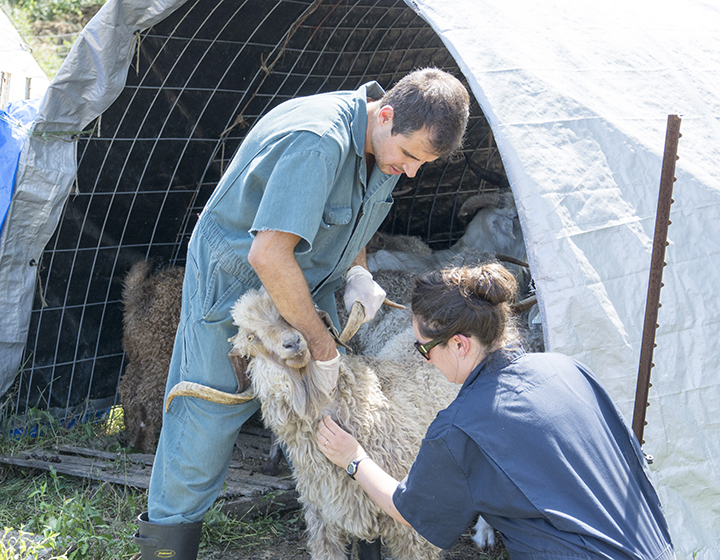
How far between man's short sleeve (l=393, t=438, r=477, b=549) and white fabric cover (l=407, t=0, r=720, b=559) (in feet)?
2.87

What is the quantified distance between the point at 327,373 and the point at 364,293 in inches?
18.9

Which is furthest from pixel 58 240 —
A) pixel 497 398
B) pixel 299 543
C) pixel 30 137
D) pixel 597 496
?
pixel 597 496

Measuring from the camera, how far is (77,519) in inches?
139

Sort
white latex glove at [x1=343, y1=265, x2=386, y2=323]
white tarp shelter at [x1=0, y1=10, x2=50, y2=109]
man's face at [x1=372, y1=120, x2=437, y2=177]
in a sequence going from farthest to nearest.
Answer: white tarp shelter at [x1=0, y1=10, x2=50, y2=109]
white latex glove at [x1=343, y1=265, x2=386, y2=323]
man's face at [x1=372, y1=120, x2=437, y2=177]

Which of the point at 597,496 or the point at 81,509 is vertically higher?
the point at 597,496

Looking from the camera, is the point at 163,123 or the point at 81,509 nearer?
the point at 81,509

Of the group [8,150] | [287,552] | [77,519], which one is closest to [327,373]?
[287,552]

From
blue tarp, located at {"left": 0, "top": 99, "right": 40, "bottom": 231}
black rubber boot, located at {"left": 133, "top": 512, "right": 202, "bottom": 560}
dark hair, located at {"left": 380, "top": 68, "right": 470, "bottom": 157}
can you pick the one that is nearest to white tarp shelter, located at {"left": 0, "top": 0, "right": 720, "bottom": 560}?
dark hair, located at {"left": 380, "top": 68, "right": 470, "bottom": 157}

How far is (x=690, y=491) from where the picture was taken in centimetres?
255

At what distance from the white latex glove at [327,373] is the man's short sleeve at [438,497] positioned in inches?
28.7

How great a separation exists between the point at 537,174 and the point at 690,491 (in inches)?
53.7

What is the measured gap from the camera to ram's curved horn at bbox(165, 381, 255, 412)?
8.45 ft

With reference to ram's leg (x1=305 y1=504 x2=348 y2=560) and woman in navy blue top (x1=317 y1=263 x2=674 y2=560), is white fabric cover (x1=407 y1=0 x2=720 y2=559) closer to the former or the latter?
woman in navy blue top (x1=317 y1=263 x2=674 y2=560)

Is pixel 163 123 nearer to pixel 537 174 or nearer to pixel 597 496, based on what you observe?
pixel 537 174
